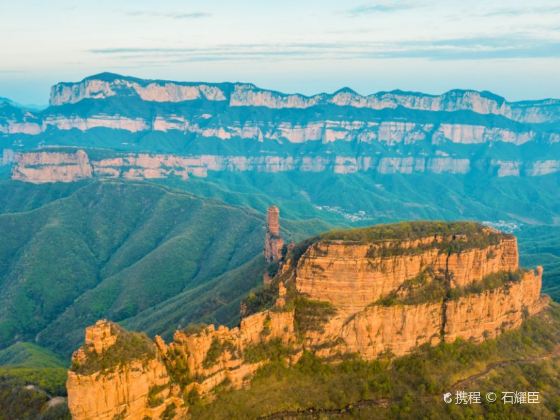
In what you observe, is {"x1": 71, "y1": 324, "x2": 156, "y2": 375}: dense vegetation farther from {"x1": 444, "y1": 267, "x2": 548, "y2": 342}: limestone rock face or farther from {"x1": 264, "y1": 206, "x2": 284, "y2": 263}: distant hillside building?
{"x1": 264, "y1": 206, "x2": 284, "y2": 263}: distant hillside building

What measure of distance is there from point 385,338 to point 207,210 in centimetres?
13332

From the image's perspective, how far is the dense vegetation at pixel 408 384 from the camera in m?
62.7

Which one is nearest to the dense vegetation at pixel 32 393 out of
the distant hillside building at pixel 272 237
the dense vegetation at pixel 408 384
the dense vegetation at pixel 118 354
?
the dense vegetation at pixel 118 354

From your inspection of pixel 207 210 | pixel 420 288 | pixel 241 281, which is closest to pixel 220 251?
pixel 207 210

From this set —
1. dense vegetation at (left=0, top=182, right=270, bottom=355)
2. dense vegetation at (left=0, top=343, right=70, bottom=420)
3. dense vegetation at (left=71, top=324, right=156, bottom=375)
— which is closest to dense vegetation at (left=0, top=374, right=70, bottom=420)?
dense vegetation at (left=0, top=343, right=70, bottom=420)

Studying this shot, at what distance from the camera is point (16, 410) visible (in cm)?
6638

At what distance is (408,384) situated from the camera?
6750 cm

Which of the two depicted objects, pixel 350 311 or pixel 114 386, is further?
pixel 350 311

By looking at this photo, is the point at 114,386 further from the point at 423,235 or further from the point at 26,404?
the point at 423,235

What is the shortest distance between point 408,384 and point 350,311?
10.2 m

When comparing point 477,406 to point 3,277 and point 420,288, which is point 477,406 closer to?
point 420,288

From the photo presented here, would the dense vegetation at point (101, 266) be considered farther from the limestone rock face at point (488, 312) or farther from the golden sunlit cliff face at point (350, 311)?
the limestone rock face at point (488, 312)

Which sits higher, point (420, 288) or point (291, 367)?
point (420, 288)

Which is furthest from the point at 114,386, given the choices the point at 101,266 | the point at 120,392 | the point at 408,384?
the point at 101,266
